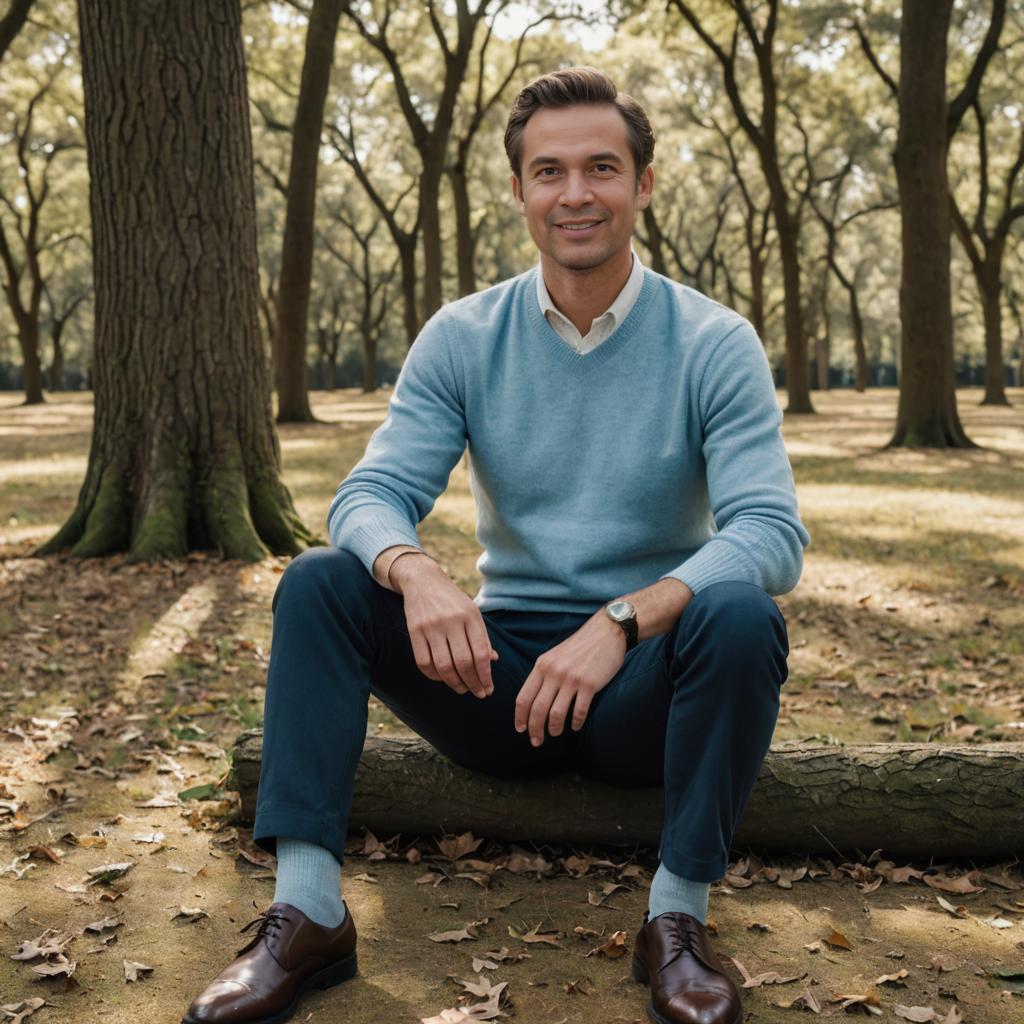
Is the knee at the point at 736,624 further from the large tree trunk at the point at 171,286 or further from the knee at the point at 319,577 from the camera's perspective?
the large tree trunk at the point at 171,286

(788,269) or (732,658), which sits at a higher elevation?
(788,269)

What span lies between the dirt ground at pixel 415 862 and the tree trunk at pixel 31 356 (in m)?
25.5

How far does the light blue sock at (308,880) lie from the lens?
268 centimetres

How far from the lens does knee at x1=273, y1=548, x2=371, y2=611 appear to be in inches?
111

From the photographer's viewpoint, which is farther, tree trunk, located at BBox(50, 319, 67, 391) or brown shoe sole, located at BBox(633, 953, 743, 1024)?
tree trunk, located at BBox(50, 319, 67, 391)

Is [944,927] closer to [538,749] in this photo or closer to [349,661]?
[538,749]

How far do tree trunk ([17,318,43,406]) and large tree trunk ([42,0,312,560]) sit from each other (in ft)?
84.7

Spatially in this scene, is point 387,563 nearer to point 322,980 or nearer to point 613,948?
point 322,980

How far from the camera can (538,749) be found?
10.4 feet

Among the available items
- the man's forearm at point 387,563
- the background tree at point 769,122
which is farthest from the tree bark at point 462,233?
the man's forearm at point 387,563

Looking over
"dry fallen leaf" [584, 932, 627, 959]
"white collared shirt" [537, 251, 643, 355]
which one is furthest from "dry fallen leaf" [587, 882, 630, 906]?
"white collared shirt" [537, 251, 643, 355]

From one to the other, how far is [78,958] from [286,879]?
0.64 meters

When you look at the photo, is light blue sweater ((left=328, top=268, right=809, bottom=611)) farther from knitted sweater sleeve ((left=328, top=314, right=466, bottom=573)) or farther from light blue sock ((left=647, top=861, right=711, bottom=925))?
light blue sock ((left=647, top=861, right=711, bottom=925))

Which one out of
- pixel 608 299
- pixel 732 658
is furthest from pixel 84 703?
pixel 732 658
